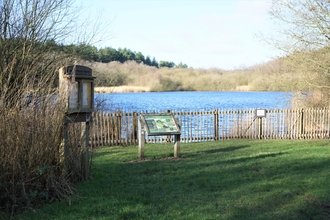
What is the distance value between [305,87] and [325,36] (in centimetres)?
492

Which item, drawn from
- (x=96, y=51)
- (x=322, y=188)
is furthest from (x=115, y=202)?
(x=96, y=51)

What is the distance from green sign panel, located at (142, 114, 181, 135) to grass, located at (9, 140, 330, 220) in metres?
0.83

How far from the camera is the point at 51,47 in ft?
43.5

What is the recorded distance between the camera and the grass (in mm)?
5871

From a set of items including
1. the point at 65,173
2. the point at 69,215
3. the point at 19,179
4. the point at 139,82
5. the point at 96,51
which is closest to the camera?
the point at 69,215

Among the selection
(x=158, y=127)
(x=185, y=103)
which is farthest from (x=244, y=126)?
(x=185, y=103)

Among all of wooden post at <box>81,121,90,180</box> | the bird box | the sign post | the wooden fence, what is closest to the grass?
wooden post at <box>81,121,90,180</box>

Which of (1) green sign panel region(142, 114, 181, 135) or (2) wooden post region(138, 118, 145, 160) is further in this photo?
(1) green sign panel region(142, 114, 181, 135)

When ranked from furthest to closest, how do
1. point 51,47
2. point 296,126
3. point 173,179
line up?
1. point 296,126
2. point 51,47
3. point 173,179

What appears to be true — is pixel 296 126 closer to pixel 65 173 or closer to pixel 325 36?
pixel 325 36

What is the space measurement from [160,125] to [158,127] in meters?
0.12

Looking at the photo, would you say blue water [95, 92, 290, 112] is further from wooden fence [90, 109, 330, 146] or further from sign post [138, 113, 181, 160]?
sign post [138, 113, 181, 160]

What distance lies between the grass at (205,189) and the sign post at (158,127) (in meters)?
0.45

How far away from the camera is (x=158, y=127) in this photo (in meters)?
11.9
